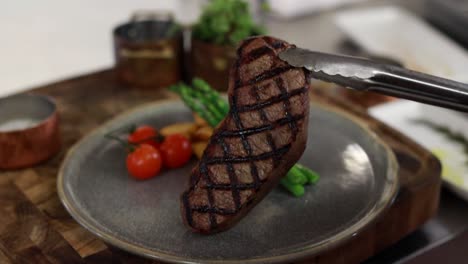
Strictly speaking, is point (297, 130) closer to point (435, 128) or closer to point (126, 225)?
point (126, 225)

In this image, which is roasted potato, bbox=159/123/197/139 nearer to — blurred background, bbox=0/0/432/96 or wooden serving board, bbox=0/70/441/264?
wooden serving board, bbox=0/70/441/264

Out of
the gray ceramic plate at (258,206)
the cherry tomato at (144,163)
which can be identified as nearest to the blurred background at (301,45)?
the gray ceramic plate at (258,206)

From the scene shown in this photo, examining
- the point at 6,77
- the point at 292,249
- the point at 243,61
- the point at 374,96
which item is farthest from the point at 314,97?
the point at 6,77

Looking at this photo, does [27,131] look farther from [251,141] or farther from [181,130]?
[251,141]

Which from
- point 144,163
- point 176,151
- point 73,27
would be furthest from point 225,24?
point 73,27

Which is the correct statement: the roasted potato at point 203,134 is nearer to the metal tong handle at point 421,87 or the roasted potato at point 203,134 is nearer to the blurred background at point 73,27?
the metal tong handle at point 421,87

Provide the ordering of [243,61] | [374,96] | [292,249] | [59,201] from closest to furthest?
[292,249], [243,61], [59,201], [374,96]

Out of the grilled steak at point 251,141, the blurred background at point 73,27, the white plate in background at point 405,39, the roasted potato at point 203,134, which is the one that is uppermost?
the grilled steak at point 251,141
